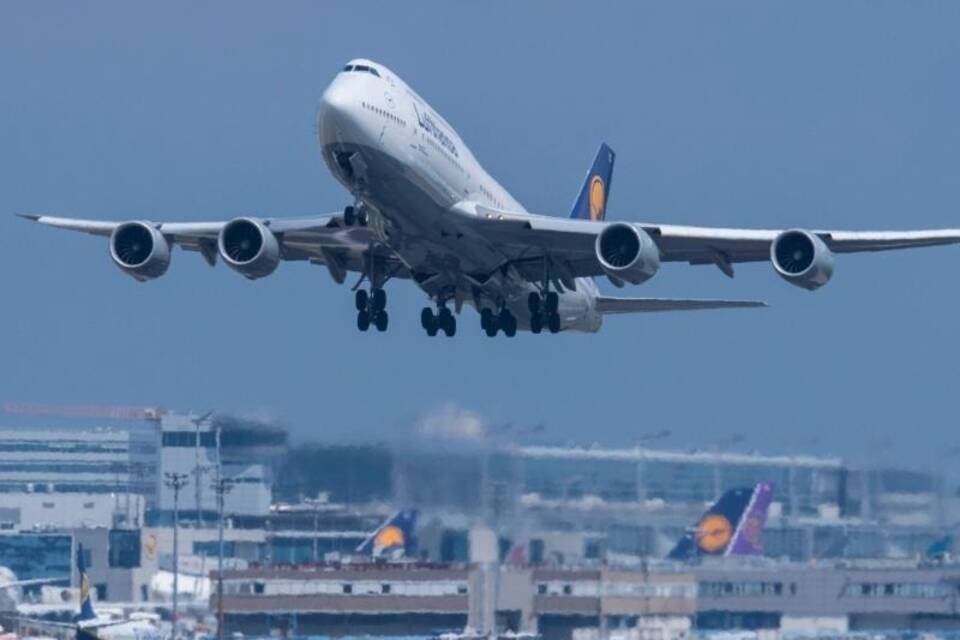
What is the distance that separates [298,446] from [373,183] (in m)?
12.3

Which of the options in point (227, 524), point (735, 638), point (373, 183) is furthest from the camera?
point (227, 524)

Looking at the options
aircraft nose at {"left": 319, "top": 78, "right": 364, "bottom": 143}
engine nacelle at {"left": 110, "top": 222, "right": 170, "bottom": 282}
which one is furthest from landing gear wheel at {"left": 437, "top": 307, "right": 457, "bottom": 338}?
aircraft nose at {"left": 319, "top": 78, "right": 364, "bottom": 143}

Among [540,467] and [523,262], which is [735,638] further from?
[523,262]

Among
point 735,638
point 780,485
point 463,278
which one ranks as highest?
point 463,278

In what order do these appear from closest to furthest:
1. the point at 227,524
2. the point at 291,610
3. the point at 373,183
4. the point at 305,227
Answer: the point at 373,183
the point at 305,227
the point at 291,610
the point at 227,524

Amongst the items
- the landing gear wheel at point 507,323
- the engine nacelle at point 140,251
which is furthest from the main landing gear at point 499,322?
the engine nacelle at point 140,251

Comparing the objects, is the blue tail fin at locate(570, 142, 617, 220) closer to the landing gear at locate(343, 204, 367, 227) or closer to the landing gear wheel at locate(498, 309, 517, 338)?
the landing gear wheel at locate(498, 309, 517, 338)

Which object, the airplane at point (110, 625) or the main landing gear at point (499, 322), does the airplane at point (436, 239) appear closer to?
the main landing gear at point (499, 322)

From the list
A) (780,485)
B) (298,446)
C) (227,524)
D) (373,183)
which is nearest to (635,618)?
(780,485)

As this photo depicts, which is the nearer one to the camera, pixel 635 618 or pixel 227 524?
pixel 635 618

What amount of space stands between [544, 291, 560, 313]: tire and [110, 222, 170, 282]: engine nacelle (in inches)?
295

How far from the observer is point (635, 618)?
4628 cm

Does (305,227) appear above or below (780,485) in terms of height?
above

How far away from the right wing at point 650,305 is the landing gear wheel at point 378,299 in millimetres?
6155
